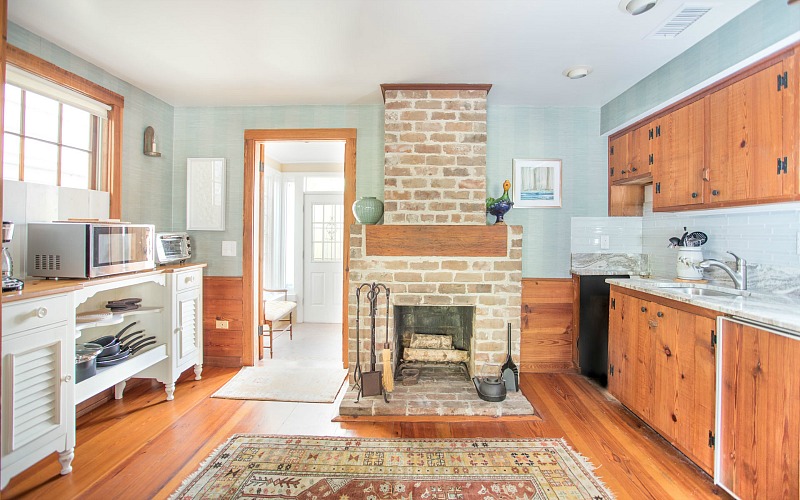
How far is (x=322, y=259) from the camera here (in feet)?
17.4

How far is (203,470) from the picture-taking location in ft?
6.45

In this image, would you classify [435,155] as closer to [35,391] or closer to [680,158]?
[680,158]

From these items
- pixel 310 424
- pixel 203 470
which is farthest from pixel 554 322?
pixel 203 470

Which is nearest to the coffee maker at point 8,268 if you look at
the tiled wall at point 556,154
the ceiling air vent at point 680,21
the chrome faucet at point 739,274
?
the tiled wall at point 556,154

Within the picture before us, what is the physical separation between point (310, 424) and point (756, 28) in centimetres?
328

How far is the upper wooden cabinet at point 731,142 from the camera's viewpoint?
1781mm

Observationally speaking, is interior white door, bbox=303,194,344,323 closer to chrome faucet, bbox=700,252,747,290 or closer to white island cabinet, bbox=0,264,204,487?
white island cabinet, bbox=0,264,204,487

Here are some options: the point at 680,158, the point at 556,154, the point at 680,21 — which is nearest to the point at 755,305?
the point at 680,158

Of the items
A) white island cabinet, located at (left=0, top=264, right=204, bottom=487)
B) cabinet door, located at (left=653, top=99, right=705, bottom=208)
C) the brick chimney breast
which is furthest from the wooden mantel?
white island cabinet, located at (left=0, top=264, right=204, bottom=487)

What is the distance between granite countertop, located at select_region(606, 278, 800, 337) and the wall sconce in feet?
12.3

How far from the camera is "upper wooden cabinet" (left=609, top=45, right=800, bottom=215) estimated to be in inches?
70.1

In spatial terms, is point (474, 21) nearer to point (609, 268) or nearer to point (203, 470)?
point (609, 268)

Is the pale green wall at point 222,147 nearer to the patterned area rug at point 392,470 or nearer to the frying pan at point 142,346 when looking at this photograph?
the frying pan at point 142,346

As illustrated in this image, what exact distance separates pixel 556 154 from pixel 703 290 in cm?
162
